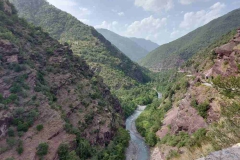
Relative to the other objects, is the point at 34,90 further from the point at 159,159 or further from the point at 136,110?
the point at 136,110

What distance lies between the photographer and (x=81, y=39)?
134m

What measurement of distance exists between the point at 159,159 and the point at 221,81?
33149mm

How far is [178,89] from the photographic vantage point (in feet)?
217

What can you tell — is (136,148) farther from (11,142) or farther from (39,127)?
(11,142)

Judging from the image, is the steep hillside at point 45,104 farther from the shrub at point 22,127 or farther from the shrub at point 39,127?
the shrub at point 39,127

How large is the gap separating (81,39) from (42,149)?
108m

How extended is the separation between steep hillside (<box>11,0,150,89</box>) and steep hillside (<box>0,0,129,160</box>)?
5434 cm

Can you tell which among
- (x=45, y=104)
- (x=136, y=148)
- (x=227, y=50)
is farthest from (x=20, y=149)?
(x=227, y=50)

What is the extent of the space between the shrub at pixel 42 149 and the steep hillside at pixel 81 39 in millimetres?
78678

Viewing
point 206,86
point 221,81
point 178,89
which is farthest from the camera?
point 178,89

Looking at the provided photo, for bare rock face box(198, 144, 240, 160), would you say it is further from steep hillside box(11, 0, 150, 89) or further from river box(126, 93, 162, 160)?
steep hillside box(11, 0, 150, 89)

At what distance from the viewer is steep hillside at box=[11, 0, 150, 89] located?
116 m

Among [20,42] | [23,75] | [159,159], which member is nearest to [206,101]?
[159,159]

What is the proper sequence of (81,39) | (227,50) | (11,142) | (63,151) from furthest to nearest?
(81,39) → (227,50) → (63,151) → (11,142)
